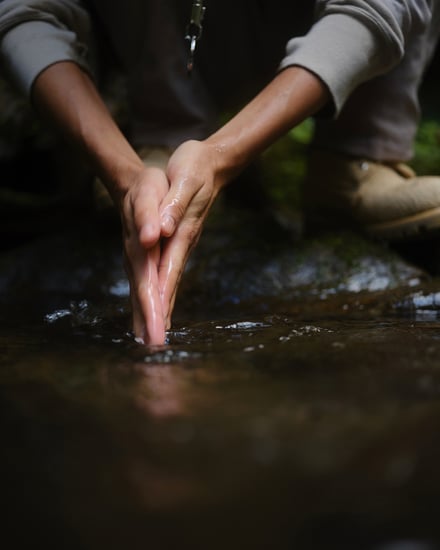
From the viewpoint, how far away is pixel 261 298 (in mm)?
2109

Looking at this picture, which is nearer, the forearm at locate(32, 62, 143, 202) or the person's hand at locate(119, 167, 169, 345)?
the person's hand at locate(119, 167, 169, 345)

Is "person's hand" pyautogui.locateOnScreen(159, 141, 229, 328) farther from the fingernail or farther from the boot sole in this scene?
the boot sole

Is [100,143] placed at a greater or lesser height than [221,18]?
lesser

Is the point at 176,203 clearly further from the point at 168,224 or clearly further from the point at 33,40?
the point at 33,40

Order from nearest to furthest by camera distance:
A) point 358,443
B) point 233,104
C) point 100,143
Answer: point 358,443
point 100,143
point 233,104

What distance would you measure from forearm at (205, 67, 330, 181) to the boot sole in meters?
0.74

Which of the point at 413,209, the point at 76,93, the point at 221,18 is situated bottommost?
the point at 413,209

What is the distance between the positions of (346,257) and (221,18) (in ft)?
3.56

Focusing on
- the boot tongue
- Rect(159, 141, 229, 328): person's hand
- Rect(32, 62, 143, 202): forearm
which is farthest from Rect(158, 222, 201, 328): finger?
the boot tongue

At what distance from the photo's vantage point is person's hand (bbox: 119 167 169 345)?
126 cm

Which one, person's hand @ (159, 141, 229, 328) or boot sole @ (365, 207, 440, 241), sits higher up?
person's hand @ (159, 141, 229, 328)

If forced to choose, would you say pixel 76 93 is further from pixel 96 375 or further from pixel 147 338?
pixel 96 375

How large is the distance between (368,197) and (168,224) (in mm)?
1259

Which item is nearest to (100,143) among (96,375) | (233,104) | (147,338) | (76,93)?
(76,93)
